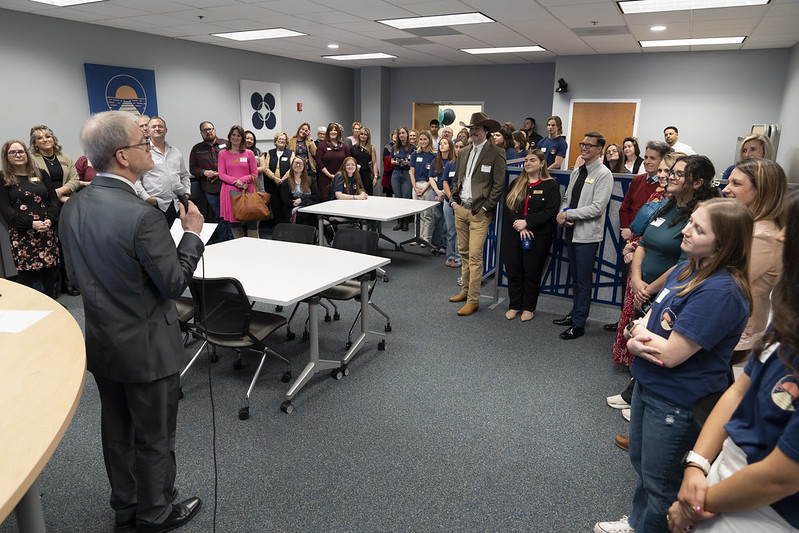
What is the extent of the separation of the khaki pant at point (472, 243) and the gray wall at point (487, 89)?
6814 millimetres

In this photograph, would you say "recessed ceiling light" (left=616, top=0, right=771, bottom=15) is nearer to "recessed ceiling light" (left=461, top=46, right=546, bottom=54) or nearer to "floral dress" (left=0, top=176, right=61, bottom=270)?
"recessed ceiling light" (left=461, top=46, right=546, bottom=54)

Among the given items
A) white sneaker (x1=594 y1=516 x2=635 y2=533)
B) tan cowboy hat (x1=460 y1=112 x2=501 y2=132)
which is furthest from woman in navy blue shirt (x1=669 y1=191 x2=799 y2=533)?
tan cowboy hat (x1=460 y1=112 x2=501 y2=132)

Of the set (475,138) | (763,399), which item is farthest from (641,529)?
(475,138)

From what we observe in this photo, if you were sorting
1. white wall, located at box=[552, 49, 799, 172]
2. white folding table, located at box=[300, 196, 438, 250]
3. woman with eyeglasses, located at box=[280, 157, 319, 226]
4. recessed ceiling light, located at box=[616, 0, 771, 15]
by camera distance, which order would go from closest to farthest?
1. recessed ceiling light, located at box=[616, 0, 771, 15]
2. white folding table, located at box=[300, 196, 438, 250]
3. woman with eyeglasses, located at box=[280, 157, 319, 226]
4. white wall, located at box=[552, 49, 799, 172]

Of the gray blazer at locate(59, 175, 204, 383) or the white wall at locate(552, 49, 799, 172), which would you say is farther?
the white wall at locate(552, 49, 799, 172)

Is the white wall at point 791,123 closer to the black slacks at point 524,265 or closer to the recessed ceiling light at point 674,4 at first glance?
the recessed ceiling light at point 674,4

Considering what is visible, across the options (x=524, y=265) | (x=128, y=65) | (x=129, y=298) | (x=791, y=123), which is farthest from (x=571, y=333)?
(x=128, y=65)

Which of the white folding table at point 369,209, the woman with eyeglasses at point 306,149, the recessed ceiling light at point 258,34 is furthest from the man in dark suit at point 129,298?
the recessed ceiling light at point 258,34

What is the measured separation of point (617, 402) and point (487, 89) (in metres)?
9.01

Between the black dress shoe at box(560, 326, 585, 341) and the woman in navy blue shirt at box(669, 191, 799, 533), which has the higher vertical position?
the woman in navy blue shirt at box(669, 191, 799, 533)

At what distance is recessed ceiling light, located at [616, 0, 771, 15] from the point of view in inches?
185

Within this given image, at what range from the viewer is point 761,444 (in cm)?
101

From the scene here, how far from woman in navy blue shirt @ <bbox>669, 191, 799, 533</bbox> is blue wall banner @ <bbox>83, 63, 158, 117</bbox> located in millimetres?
6828

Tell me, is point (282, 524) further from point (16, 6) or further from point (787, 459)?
point (16, 6)
